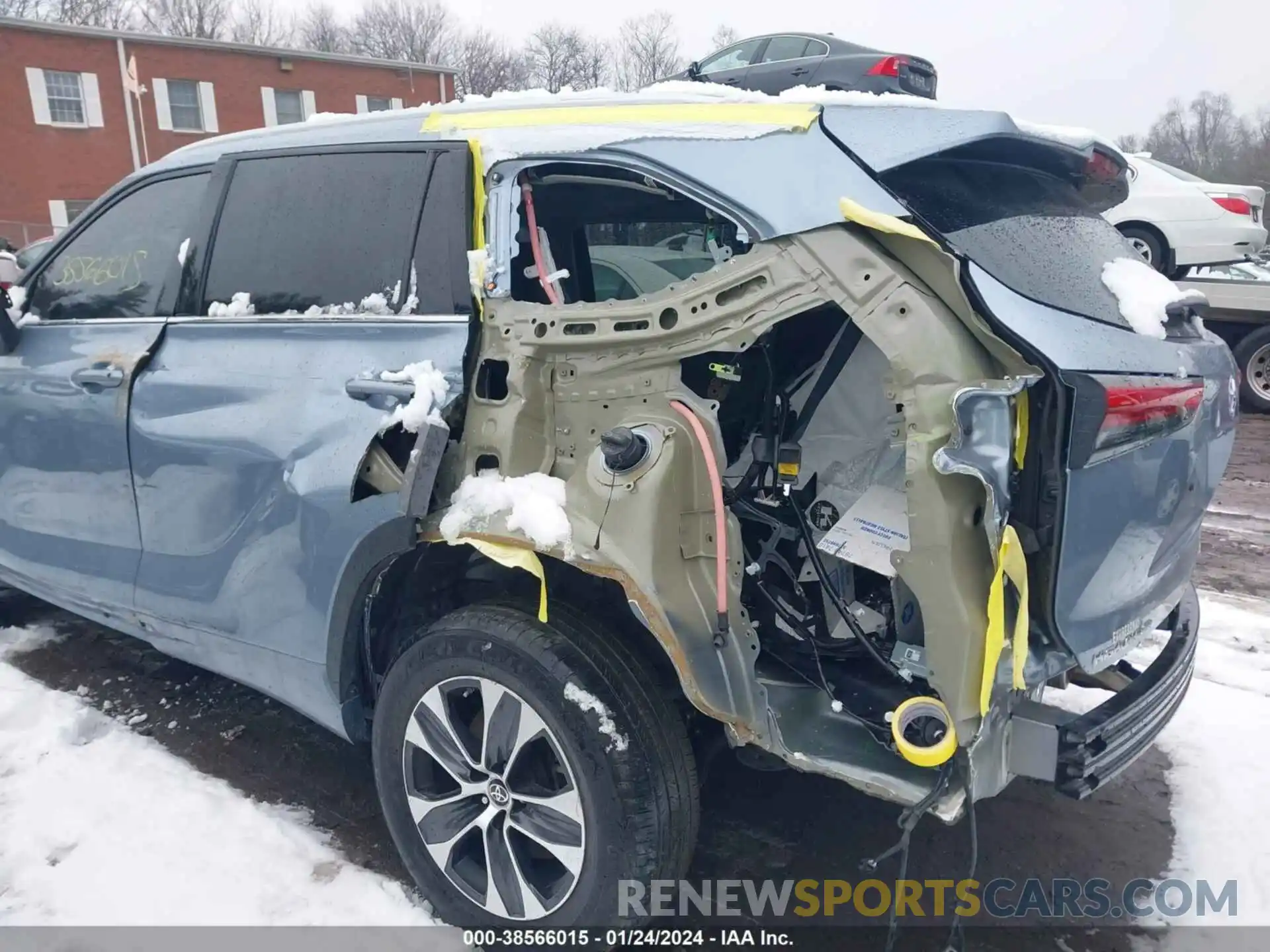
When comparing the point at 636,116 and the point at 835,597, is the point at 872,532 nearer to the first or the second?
the point at 835,597

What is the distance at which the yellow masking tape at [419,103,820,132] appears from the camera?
231cm

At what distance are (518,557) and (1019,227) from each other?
4.96 ft

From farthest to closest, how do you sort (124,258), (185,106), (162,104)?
(185,106) → (162,104) → (124,258)

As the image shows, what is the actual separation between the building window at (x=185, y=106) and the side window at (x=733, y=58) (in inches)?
763

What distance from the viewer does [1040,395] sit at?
6.71ft

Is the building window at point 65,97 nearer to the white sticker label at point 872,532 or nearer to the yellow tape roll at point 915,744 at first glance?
the white sticker label at point 872,532

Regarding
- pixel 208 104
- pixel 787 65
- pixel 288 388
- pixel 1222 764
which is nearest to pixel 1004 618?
pixel 1222 764

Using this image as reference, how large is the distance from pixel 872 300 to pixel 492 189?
112 cm

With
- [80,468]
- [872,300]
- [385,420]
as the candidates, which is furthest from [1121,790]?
[80,468]

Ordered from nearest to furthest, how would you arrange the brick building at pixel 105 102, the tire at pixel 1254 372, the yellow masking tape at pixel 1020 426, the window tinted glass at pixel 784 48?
the yellow masking tape at pixel 1020 426 → the tire at pixel 1254 372 → the window tinted glass at pixel 784 48 → the brick building at pixel 105 102

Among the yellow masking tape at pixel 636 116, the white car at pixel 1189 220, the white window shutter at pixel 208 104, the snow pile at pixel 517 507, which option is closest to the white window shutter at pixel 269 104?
the white window shutter at pixel 208 104

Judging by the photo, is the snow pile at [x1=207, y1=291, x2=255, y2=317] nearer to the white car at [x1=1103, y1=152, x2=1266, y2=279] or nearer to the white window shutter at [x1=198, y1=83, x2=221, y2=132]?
the white car at [x1=1103, y1=152, x2=1266, y2=279]

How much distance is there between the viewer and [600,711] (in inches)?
85.1

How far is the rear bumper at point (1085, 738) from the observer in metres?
2.09
